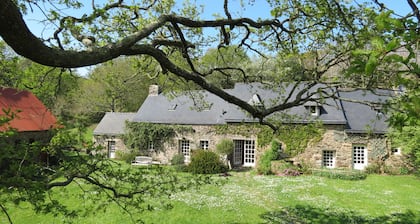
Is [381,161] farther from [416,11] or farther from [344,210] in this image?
[416,11]

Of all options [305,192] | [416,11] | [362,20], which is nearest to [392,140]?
[305,192]

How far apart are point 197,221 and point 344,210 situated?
18.3ft

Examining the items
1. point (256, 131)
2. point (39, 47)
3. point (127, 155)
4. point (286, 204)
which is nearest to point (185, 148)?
point (127, 155)

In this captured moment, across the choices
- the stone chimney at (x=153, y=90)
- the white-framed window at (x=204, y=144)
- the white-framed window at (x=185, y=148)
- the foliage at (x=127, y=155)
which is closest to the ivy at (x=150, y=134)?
the foliage at (x=127, y=155)

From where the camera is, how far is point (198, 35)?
8.33 metres

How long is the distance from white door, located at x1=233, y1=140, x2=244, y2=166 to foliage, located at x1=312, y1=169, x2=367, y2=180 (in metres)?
5.40

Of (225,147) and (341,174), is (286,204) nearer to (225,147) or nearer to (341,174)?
(341,174)

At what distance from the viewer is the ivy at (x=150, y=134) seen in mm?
23406

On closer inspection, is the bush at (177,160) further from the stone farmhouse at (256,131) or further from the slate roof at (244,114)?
the slate roof at (244,114)

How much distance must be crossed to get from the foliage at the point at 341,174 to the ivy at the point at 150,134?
9287mm

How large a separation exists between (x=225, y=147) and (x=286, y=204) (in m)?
9.20

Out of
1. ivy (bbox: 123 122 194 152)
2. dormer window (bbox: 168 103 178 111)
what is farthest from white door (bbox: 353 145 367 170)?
dormer window (bbox: 168 103 178 111)

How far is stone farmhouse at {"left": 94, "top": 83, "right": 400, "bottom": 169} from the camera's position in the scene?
2014 cm

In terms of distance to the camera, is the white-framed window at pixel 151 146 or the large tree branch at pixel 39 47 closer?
the large tree branch at pixel 39 47
